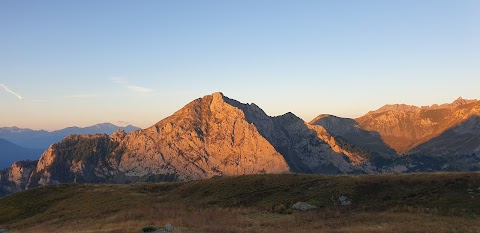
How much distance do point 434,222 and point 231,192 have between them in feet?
113

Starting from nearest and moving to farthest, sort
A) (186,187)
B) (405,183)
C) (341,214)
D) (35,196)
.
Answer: (341,214), (405,183), (186,187), (35,196)

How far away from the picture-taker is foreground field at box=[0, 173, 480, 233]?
31.7 m

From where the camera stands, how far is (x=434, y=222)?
29.8m

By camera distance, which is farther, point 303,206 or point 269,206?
point 269,206

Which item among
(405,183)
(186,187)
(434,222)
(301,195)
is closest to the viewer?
→ (434,222)

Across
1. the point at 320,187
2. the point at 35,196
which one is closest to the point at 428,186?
the point at 320,187

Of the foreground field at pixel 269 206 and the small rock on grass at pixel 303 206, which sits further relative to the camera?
the small rock on grass at pixel 303 206

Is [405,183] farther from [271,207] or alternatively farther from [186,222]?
[186,222]

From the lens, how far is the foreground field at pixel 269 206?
31.7 m

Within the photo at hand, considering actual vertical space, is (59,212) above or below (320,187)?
below

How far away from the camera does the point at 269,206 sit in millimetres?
47094

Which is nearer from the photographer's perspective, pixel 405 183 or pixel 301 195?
pixel 405 183

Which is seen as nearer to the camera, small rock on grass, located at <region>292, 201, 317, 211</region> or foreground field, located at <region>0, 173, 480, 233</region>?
foreground field, located at <region>0, 173, 480, 233</region>

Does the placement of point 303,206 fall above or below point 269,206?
above
